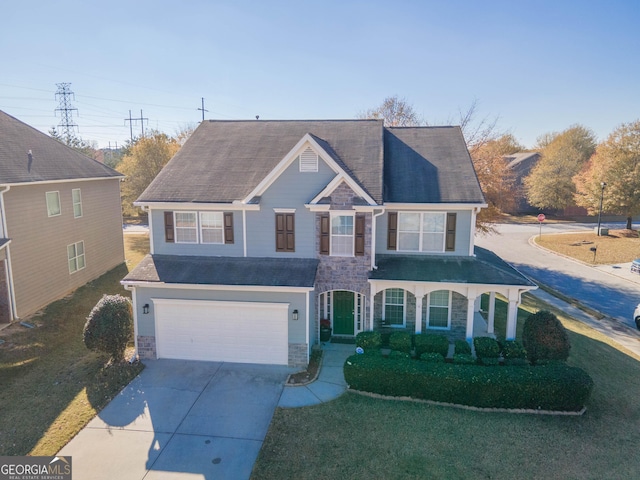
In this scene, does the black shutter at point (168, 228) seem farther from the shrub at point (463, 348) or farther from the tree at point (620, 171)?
the tree at point (620, 171)

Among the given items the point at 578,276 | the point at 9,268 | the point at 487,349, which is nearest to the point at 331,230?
the point at 487,349

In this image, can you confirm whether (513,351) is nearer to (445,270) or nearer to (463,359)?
(463,359)

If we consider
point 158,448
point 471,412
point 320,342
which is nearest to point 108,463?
point 158,448

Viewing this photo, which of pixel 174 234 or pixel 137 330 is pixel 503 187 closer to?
pixel 174 234

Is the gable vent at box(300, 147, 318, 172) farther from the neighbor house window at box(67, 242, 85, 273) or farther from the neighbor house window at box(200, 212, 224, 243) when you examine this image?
the neighbor house window at box(67, 242, 85, 273)

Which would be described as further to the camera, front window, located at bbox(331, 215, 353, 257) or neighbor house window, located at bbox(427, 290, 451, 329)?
neighbor house window, located at bbox(427, 290, 451, 329)

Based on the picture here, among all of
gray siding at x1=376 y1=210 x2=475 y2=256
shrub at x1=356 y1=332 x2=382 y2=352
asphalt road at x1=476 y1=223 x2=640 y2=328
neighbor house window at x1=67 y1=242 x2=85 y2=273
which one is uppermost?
gray siding at x1=376 y1=210 x2=475 y2=256

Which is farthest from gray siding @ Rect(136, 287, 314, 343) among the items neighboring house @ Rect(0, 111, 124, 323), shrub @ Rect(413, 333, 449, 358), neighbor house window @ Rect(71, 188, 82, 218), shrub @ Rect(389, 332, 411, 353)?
neighbor house window @ Rect(71, 188, 82, 218)
